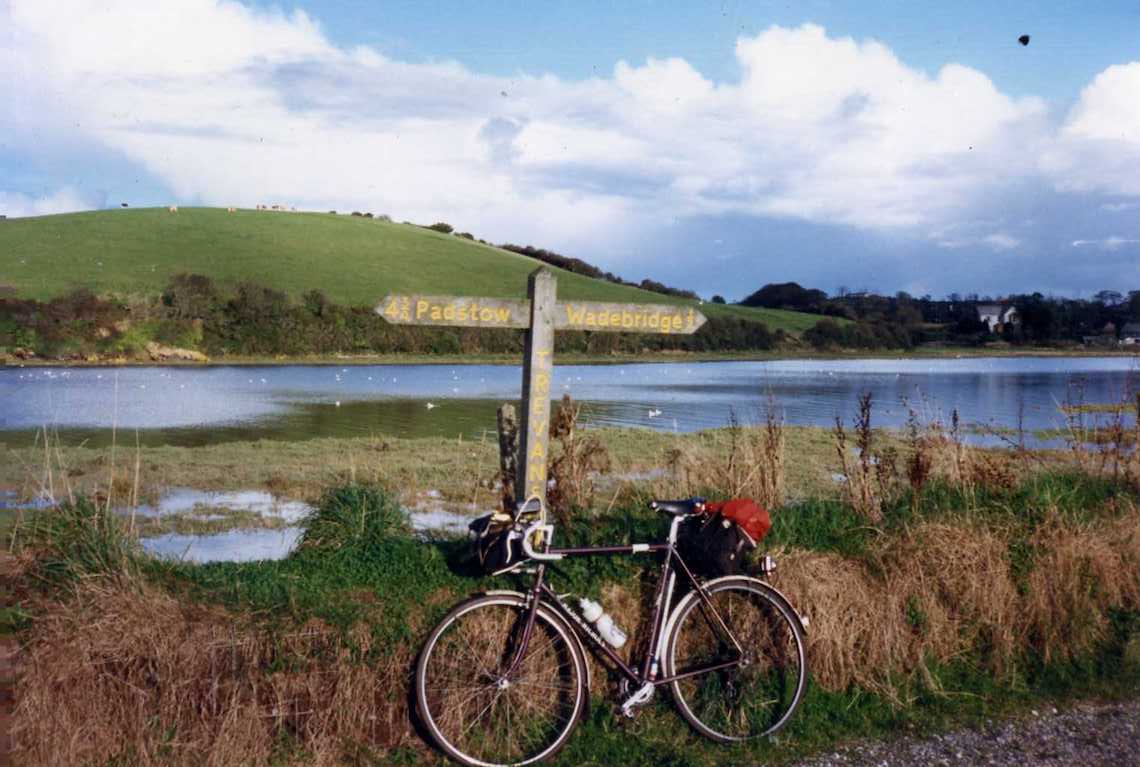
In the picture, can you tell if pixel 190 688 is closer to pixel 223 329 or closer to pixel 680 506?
pixel 680 506

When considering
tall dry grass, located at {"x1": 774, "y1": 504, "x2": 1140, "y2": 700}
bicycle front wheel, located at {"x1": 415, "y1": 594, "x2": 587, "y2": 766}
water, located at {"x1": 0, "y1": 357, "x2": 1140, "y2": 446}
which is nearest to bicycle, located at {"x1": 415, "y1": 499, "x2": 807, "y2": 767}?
bicycle front wheel, located at {"x1": 415, "y1": 594, "x2": 587, "y2": 766}

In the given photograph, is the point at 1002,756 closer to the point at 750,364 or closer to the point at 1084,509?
the point at 1084,509

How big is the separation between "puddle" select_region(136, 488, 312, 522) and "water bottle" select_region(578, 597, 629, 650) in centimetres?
801

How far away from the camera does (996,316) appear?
88.3 metres

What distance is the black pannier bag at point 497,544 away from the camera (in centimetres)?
532

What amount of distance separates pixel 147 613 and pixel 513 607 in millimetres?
1802

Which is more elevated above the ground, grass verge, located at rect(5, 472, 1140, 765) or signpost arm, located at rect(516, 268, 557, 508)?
signpost arm, located at rect(516, 268, 557, 508)

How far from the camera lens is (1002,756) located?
18.5 ft

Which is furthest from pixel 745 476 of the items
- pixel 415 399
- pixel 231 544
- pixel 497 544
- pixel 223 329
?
pixel 223 329

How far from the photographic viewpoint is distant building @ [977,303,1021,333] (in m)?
85.8

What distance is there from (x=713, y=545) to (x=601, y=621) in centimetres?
74

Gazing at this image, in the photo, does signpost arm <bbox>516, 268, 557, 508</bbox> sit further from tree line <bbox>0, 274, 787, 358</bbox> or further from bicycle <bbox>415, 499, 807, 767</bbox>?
tree line <bbox>0, 274, 787, 358</bbox>

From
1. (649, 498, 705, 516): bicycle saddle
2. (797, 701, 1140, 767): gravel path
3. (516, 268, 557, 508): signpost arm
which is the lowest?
(797, 701, 1140, 767): gravel path

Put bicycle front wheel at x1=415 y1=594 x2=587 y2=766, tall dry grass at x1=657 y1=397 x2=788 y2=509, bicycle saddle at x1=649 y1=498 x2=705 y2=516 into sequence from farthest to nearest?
1. tall dry grass at x1=657 y1=397 x2=788 y2=509
2. bicycle saddle at x1=649 y1=498 x2=705 y2=516
3. bicycle front wheel at x1=415 y1=594 x2=587 y2=766
